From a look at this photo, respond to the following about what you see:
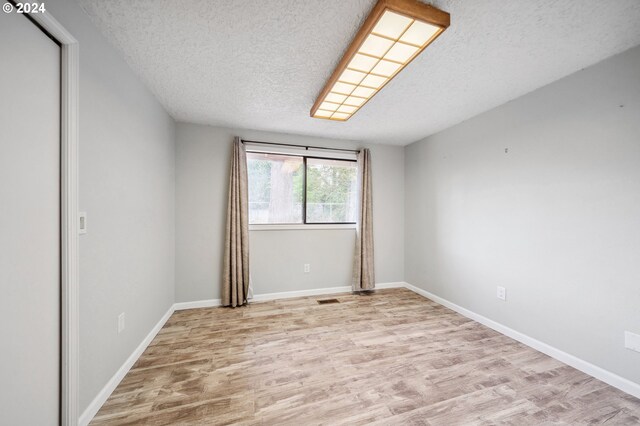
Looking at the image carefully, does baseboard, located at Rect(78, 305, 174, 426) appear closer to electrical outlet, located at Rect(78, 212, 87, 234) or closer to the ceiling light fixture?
electrical outlet, located at Rect(78, 212, 87, 234)

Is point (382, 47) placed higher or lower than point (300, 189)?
higher

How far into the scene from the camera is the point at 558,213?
1.97 m

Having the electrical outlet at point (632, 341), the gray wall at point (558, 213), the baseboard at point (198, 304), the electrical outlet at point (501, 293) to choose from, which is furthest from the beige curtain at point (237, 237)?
the electrical outlet at point (632, 341)

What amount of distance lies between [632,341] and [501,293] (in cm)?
87

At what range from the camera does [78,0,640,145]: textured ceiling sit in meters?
1.30

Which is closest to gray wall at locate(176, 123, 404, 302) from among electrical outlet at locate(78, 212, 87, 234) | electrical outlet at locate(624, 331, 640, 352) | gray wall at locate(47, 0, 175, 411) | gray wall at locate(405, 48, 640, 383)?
gray wall at locate(47, 0, 175, 411)

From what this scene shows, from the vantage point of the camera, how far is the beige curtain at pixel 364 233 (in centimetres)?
357

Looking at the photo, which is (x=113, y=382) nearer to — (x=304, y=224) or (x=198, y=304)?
(x=198, y=304)

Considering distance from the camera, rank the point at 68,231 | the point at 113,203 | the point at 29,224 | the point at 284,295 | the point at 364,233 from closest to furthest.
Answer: the point at 29,224, the point at 68,231, the point at 113,203, the point at 284,295, the point at 364,233

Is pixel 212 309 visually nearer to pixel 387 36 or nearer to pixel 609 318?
pixel 387 36

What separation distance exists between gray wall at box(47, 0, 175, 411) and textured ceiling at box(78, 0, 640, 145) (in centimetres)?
20

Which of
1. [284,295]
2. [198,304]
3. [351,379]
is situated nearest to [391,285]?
[284,295]

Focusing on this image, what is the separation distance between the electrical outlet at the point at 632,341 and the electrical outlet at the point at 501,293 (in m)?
0.79

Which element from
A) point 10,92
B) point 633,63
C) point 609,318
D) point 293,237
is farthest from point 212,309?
point 633,63
